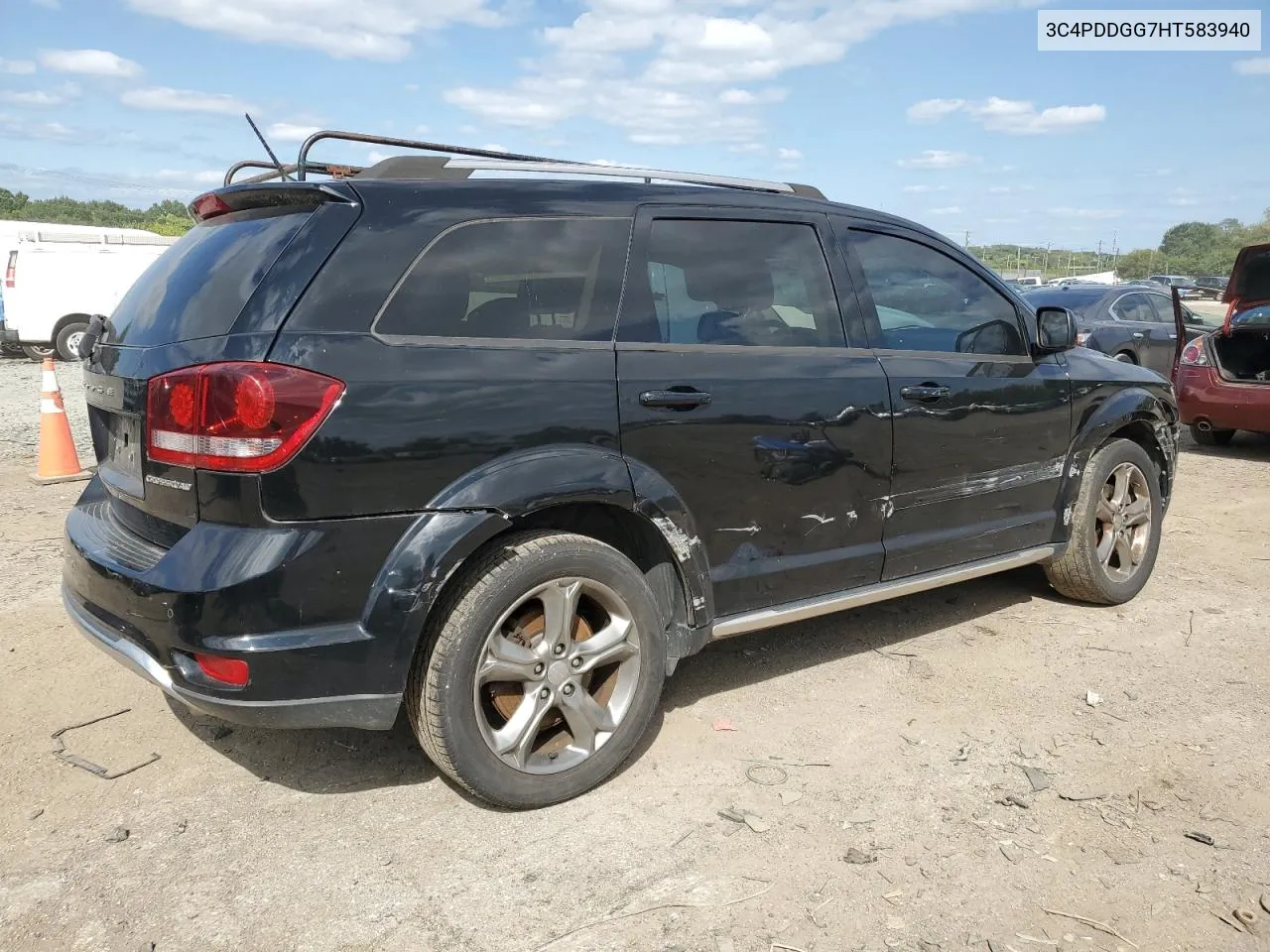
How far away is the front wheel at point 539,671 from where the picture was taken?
9.06 ft

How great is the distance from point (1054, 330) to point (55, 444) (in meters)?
6.65

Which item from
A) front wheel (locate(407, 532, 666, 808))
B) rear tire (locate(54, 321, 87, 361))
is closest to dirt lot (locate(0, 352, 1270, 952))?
front wheel (locate(407, 532, 666, 808))

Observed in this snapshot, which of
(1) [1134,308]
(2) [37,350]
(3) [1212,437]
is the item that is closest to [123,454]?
(3) [1212,437]

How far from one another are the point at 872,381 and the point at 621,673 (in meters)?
1.43

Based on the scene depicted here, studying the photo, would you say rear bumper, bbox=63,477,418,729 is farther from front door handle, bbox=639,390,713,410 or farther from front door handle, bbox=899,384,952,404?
front door handle, bbox=899,384,952,404

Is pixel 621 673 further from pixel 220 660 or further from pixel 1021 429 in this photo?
pixel 1021 429

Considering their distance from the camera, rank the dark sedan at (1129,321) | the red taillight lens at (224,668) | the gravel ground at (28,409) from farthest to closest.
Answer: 1. the dark sedan at (1129,321)
2. the gravel ground at (28,409)
3. the red taillight lens at (224,668)

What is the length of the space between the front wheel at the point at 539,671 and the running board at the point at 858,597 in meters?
0.34

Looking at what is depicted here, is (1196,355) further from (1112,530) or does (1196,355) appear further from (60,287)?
(60,287)

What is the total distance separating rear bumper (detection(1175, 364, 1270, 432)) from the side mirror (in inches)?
198

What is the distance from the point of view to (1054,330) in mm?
4328

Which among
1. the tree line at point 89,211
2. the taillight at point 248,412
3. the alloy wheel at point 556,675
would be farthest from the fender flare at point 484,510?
the tree line at point 89,211

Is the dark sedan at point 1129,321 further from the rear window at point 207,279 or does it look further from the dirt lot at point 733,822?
the rear window at point 207,279

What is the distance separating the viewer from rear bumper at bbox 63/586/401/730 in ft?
8.53
